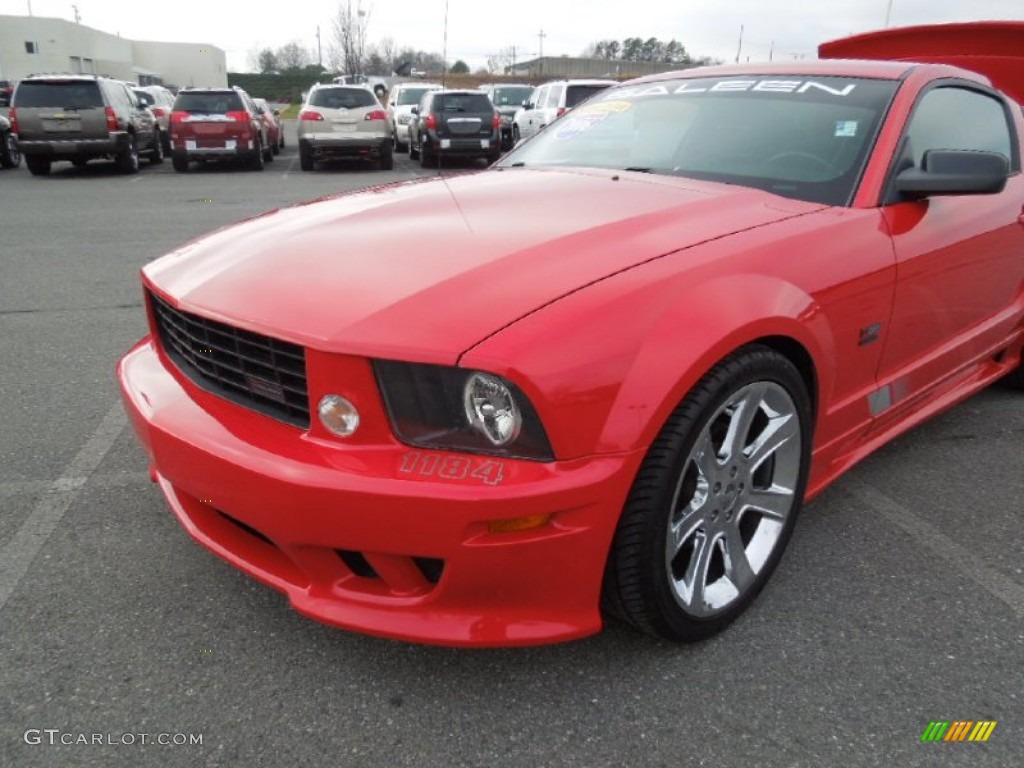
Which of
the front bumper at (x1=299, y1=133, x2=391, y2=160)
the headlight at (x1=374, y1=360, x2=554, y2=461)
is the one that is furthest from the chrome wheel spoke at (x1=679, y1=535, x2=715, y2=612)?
the front bumper at (x1=299, y1=133, x2=391, y2=160)

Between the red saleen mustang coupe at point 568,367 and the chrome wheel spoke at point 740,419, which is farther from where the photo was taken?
the chrome wheel spoke at point 740,419

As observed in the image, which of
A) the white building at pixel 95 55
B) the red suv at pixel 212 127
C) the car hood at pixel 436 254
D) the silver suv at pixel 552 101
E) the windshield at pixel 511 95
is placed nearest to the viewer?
the car hood at pixel 436 254

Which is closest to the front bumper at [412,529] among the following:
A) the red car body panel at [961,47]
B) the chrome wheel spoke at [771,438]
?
the chrome wheel spoke at [771,438]

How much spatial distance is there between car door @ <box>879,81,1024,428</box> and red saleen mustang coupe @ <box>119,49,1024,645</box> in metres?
0.02

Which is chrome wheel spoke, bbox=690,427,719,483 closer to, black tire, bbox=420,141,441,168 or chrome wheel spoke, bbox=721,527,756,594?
chrome wheel spoke, bbox=721,527,756,594

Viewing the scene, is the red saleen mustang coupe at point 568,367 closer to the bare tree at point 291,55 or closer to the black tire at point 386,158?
the black tire at point 386,158

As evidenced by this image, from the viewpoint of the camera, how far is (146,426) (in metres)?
2.12

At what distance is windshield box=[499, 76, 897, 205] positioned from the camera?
2.65 metres

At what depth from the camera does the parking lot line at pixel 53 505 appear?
2.43m

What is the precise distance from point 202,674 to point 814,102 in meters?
2.57

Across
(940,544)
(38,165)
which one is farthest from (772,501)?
(38,165)

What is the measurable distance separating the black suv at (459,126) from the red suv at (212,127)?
3.22 m

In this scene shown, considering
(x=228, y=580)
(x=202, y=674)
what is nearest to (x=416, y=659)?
(x=202, y=674)

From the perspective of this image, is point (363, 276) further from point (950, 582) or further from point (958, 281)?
point (958, 281)
